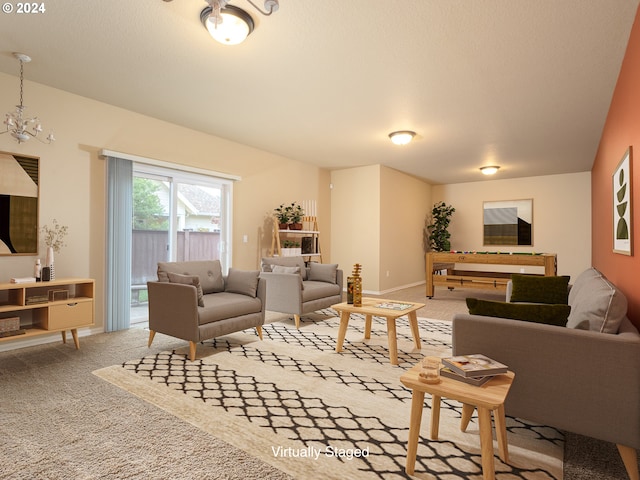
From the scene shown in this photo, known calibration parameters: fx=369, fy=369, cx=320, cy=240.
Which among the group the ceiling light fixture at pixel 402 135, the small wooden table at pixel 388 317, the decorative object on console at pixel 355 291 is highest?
the ceiling light fixture at pixel 402 135

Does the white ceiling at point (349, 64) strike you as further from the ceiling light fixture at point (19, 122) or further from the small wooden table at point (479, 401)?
the small wooden table at point (479, 401)

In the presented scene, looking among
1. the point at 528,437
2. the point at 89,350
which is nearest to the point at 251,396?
the point at 528,437

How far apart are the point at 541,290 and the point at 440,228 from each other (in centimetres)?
582

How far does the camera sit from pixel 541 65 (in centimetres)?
322

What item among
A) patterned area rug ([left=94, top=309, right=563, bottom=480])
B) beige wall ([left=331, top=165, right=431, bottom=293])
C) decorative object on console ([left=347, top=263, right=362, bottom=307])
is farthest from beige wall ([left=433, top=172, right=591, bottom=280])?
decorative object on console ([left=347, top=263, right=362, bottom=307])

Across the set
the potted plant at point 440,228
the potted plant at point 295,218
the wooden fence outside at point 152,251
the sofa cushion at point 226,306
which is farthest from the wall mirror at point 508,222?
the sofa cushion at point 226,306

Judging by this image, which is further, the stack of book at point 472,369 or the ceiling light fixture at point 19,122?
the ceiling light fixture at point 19,122

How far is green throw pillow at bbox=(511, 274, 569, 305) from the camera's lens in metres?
3.61

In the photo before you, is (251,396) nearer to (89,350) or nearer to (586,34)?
(89,350)

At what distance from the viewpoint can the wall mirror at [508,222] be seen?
8.64m

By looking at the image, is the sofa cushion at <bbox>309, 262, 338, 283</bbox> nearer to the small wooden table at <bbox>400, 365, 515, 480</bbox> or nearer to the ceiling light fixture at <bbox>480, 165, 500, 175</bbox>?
the small wooden table at <bbox>400, 365, 515, 480</bbox>

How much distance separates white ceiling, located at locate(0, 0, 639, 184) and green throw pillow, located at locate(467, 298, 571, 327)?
1.92 meters

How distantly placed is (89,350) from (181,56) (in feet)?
9.26

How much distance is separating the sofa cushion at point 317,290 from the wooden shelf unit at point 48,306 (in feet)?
7.46
